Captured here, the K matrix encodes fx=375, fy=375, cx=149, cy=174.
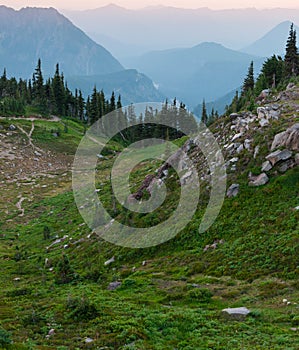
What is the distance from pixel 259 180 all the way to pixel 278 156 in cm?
215

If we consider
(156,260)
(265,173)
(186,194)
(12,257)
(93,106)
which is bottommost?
(12,257)

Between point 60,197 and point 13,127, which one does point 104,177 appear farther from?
point 13,127

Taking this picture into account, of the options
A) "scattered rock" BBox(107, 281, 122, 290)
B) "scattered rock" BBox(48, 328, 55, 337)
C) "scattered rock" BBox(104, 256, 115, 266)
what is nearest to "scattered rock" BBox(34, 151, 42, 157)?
"scattered rock" BBox(104, 256, 115, 266)

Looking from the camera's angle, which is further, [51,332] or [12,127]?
[12,127]

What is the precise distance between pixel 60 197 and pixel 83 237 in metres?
20.0

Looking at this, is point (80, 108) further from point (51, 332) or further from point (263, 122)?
point (51, 332)

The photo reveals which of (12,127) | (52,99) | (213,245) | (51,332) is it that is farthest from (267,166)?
(52,99)

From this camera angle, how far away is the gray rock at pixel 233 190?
2653cm

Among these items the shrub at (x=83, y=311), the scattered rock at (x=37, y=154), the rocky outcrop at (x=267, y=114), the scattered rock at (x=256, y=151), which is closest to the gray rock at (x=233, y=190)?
the scattered rock at (x=256, y=151)

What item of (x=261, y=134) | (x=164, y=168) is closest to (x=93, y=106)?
(x=164, y=168)

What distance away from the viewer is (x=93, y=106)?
11450 cm

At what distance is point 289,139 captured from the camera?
26578 millimetres

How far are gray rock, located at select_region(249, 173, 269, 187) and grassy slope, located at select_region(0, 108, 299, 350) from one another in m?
0.46

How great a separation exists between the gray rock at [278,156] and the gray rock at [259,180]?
1.20 meters
